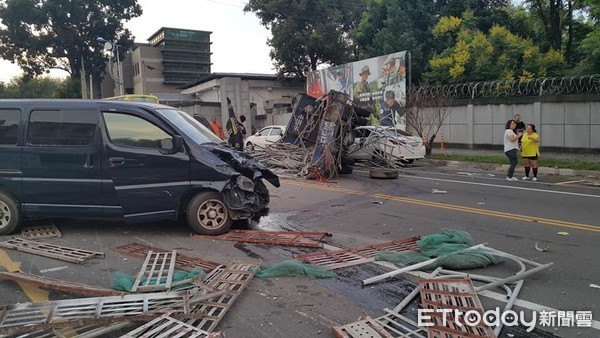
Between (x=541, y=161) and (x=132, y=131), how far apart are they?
1351 cm

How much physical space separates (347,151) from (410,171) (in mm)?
2819

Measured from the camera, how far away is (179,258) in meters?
5.61

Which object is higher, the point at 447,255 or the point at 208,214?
the point at 208,214

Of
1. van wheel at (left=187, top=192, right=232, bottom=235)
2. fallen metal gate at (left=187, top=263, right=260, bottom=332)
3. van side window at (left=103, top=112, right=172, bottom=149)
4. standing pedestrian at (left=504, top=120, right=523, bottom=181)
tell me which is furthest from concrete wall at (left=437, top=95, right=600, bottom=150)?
fallen metal gate at (left=187, top=263, right=260, bottom=332)

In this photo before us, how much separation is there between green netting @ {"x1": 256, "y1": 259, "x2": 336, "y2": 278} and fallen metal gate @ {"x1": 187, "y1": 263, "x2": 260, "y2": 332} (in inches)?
5.0

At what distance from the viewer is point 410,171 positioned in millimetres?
15828

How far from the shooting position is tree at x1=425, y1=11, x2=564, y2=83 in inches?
806

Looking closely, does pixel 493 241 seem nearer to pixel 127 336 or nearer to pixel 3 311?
pixel 127 336

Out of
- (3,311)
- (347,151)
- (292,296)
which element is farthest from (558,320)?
(347,151)

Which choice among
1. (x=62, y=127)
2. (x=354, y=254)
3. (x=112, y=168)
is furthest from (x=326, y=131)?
(x=354, y=254)

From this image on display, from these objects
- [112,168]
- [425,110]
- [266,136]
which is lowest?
[112,168]

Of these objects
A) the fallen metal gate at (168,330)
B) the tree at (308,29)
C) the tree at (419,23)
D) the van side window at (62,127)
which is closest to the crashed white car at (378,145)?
the van side window at (62,127)

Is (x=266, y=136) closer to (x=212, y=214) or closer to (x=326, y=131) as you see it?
(x=326, y=131)

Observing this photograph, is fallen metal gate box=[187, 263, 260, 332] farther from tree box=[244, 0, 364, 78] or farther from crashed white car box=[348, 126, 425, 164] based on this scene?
tree box=[244, 0, 364, 78]
